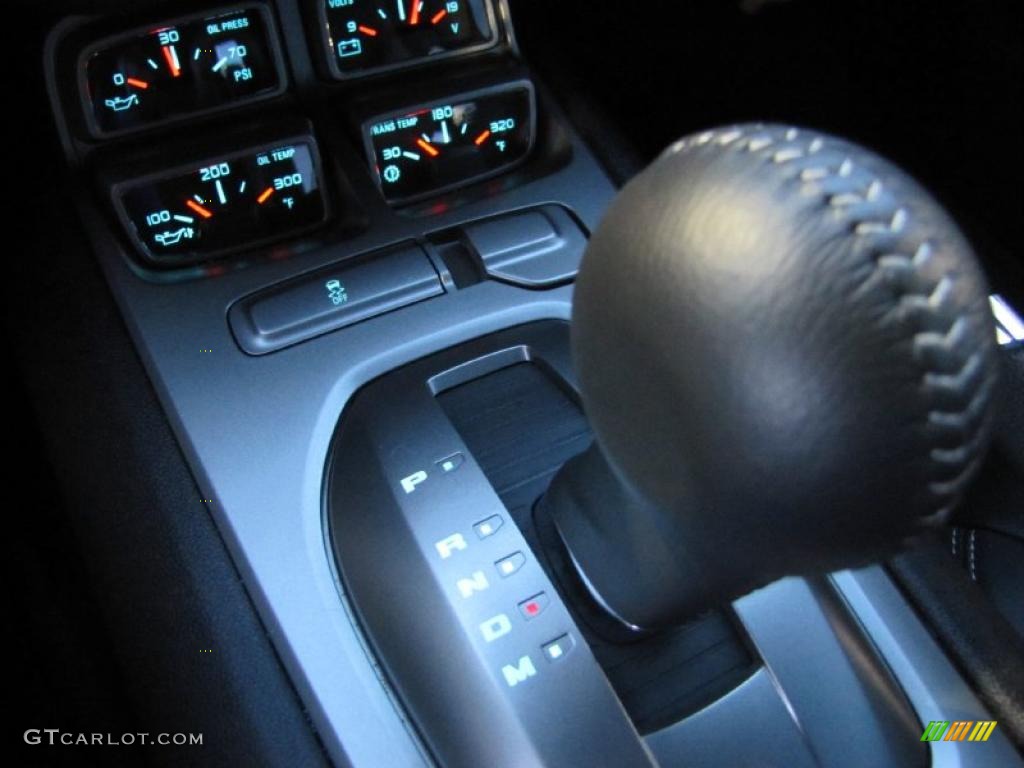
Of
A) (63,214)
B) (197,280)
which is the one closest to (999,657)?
(197,280)

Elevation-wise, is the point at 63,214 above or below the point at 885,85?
above

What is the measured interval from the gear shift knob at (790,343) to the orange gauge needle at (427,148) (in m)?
0.47

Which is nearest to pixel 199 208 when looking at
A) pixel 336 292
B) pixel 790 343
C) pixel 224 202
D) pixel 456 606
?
pixel 224 202

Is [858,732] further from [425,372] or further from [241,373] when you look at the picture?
[241,373]

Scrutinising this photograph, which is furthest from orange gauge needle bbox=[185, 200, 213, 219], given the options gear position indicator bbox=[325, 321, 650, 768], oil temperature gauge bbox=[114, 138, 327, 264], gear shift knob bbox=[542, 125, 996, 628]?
gear shift knob bbox=[542, 125, 996, 628]

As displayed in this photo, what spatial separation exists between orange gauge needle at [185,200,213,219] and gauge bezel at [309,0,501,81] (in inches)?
6.2

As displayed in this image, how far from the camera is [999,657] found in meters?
0.79

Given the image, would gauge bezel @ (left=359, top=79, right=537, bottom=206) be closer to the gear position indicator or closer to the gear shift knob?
the gear position indicator

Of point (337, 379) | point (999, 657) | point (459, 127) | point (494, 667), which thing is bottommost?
point (999, 657)

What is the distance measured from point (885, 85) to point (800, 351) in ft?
3.18

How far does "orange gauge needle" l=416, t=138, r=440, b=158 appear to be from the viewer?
94 cm

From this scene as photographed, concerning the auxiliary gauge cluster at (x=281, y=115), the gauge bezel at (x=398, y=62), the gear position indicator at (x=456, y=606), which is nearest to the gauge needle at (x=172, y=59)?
the auxiliary gauge cluster at (x=281, y=115)

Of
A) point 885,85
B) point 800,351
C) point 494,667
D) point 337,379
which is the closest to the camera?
point 800,351

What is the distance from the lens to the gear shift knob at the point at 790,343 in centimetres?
40
